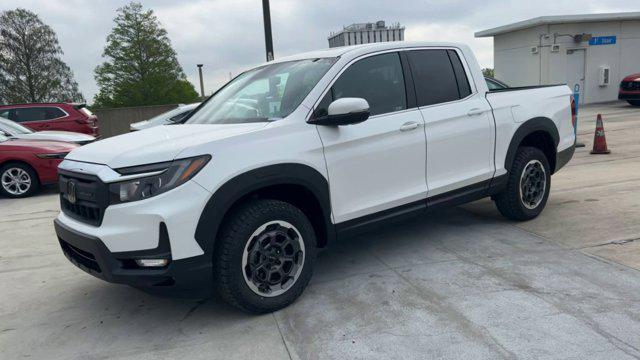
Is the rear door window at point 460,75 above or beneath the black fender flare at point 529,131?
above

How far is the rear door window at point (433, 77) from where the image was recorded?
14.8 feet

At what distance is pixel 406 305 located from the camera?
3.63 m

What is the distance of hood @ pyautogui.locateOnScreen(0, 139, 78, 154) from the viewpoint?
8.96 meters

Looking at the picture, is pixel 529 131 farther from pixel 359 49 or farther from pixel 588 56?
pixel 588 56

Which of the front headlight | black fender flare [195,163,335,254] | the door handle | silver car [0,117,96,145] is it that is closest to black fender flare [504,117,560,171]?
the door handle

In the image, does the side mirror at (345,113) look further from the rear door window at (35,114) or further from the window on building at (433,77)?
the rear door window at (35,114)

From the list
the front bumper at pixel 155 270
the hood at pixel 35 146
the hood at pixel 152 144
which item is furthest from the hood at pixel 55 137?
the front bumper at pixel 155 270

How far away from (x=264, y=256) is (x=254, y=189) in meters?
0.46

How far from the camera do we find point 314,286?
410 cm

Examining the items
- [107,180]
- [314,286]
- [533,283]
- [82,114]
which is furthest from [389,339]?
[82,114]

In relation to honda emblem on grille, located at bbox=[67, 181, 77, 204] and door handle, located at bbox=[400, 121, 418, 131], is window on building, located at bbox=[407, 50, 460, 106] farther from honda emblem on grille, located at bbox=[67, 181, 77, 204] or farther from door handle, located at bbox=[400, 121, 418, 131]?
honda emblem on grille, located at bbox=[67, 181, 77, 204]

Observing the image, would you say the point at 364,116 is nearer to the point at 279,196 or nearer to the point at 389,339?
the point at 279,196

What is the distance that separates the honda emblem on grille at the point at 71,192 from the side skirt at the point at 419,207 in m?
1.82

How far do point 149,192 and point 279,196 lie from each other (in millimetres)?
973
